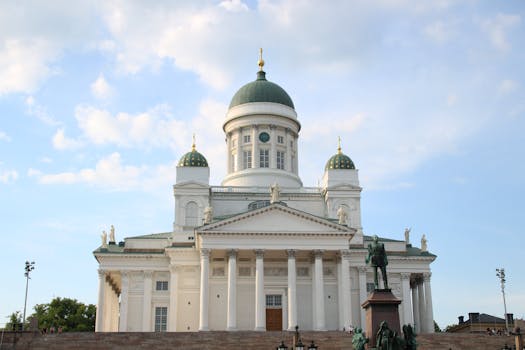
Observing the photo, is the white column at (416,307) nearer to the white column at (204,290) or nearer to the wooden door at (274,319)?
the wooden door at (274,319)

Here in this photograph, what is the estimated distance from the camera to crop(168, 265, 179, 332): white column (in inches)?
2215

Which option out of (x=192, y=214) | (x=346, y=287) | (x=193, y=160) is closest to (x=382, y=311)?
(x=346, y=287)

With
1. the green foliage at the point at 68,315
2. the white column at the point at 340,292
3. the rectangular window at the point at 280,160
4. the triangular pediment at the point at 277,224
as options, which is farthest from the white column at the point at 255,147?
the green foliage at the point at 68,315

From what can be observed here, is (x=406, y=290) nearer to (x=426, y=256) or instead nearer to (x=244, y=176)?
(x=426, y=256)

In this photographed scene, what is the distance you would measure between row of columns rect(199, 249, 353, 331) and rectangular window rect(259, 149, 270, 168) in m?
15.5

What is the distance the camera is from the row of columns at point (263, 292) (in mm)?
52531

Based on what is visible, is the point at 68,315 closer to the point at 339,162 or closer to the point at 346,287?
the point at 339,162

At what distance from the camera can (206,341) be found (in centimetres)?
4425

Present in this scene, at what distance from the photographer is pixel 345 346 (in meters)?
43.6

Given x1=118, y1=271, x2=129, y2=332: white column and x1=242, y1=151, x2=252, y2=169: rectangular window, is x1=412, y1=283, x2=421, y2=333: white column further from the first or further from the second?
x1=118, y1=271, x2=129, y2=332: white column

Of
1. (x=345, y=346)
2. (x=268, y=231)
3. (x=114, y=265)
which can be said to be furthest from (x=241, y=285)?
(x=345, y=346)

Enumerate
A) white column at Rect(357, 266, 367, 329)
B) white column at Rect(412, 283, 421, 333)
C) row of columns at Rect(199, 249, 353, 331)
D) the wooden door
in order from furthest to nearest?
white column at Rect(412, 283, 421, 333)
white column at Rect(357, 266, 367, 329)
the wooden door
row of columns at Rect(199, 249, 353, 331)

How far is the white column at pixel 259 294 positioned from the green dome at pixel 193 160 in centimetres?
1289

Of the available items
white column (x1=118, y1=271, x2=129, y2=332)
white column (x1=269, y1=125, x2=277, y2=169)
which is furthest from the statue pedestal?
white column (x1=269, y1=125, x2=277, y2=169)
